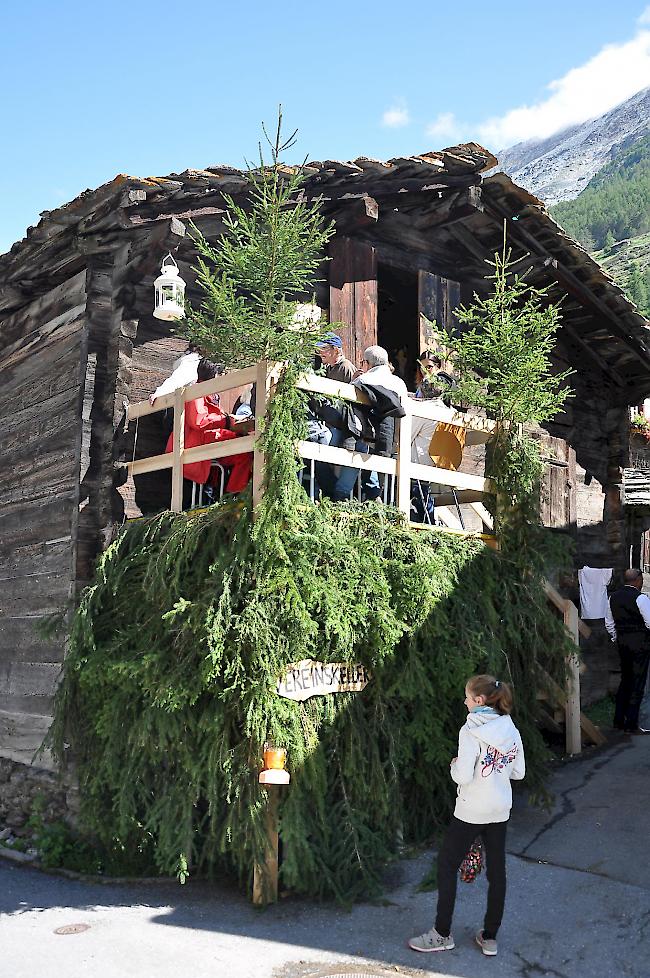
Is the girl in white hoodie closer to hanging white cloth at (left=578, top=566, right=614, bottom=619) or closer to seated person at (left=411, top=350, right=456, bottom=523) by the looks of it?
seated person at (left=411, top=350, right=456, bottom=523)

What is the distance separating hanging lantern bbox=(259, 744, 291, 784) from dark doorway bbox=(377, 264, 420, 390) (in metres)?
5.66

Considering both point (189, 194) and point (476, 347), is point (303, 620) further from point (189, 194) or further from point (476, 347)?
A: point (189, 194)

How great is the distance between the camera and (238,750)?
6.24 m

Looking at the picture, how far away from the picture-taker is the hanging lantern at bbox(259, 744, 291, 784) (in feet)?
19.7

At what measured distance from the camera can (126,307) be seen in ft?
27.9

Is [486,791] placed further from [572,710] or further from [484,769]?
[572,710]

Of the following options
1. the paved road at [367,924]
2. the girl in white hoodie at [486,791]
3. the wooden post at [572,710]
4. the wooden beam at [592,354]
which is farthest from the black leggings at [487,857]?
the wooden beam at [592,354]

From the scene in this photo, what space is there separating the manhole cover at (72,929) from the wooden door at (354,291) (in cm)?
572

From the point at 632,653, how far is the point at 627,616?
436 mm

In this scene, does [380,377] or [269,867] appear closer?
[269,867]

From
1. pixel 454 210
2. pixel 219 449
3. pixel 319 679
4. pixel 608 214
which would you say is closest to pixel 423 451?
pixel 219 449

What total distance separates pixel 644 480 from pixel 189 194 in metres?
8.50

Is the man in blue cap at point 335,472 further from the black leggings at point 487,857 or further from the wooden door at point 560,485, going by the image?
the wooden door at point 560,485

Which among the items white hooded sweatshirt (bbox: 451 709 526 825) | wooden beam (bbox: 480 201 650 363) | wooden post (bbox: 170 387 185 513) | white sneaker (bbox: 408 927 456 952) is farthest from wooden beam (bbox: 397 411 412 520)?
wooden beam (bbox: 480 201 650 363)
